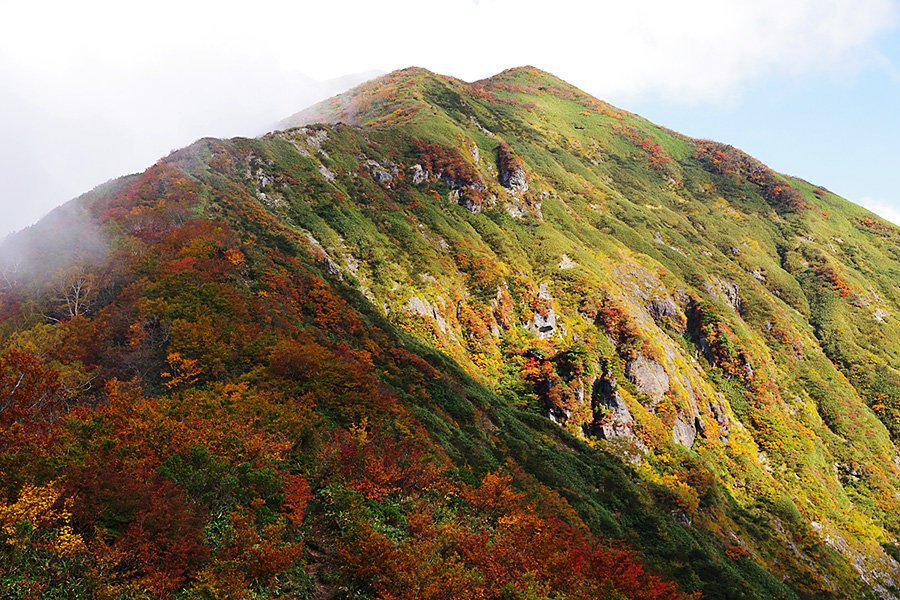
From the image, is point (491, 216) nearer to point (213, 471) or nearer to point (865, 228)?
point (213, 471)

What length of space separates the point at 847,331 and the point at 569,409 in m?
96.8

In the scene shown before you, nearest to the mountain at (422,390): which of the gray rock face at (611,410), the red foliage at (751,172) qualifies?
the gray rock face at (611,410)

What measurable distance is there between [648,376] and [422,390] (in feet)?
149

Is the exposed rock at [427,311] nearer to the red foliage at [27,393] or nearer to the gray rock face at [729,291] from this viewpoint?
the red foliage at [27,393]

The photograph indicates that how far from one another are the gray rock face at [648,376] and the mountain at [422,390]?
0.45m

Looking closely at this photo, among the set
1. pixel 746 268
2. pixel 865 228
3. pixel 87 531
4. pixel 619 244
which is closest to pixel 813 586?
pixel 87 531

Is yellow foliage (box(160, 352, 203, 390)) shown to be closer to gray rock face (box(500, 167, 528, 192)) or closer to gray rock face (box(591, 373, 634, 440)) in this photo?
Answer: gray rock face (box(591, 373, 634, 440))

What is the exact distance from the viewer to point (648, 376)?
68.8 metres

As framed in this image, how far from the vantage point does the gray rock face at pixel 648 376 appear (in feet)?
222

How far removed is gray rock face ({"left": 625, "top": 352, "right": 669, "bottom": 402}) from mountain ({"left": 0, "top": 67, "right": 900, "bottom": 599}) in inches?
17.8

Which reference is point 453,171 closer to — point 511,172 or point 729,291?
point 511,172

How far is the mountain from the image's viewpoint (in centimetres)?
1380

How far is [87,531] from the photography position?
11.6m

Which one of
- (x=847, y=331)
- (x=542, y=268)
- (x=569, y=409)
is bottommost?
(x=847, y=331)
